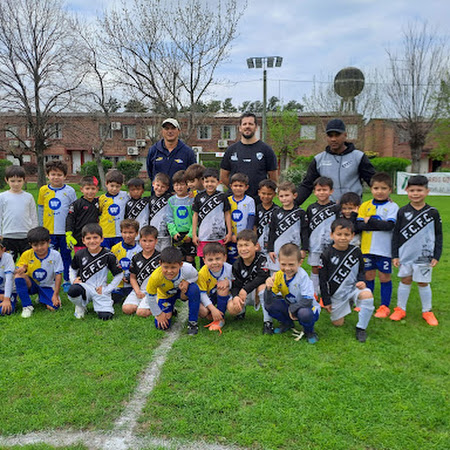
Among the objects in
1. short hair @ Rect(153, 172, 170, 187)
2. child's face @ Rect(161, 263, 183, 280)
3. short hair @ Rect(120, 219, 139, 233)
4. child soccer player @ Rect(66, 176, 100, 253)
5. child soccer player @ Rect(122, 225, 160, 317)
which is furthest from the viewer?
child soccer player @ Rect(66, 176, 100, 253)

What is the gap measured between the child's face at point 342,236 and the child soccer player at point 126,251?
2443 mm

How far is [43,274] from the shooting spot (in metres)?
4.76

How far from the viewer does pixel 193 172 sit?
502cm

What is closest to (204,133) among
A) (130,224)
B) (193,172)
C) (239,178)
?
(193,172)

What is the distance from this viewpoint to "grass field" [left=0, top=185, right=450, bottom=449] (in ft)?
8.05

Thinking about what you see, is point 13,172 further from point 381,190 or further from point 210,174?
point 381,190

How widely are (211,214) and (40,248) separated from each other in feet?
6.85

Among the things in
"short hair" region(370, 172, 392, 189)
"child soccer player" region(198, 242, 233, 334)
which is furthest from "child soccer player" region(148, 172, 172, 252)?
"short hair" region(370, 172, 392, 189)

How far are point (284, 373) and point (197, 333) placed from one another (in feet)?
3.80

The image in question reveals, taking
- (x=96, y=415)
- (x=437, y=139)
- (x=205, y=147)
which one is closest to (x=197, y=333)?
(x=96, y=415)

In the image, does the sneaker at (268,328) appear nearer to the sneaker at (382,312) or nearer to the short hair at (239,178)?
the sneaker at (382,312)

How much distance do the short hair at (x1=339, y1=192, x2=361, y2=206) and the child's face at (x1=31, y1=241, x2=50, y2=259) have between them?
357cm

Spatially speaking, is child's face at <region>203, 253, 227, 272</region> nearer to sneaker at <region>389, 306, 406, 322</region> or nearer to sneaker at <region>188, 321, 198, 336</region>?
sneaker at <region>188, 321, 198, 336</region>

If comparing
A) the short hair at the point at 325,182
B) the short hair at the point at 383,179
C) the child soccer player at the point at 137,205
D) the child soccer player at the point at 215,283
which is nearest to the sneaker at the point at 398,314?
the short hair at the point at 383,179
